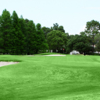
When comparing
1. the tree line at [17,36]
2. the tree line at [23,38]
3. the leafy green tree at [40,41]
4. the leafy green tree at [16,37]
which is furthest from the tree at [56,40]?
the leafy green tree at [16,37]

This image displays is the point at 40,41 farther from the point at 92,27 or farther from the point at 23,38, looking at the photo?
the point at 92,27

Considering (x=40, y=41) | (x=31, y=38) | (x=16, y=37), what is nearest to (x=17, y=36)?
(x=16, y=37)

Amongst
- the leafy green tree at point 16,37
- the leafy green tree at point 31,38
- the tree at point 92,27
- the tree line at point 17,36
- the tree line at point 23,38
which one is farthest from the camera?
the tree at point 92,27

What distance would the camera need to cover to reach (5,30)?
42969 millimetres

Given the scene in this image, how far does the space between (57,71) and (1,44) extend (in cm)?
3471

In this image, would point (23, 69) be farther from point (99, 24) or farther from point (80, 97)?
point (99, 24)

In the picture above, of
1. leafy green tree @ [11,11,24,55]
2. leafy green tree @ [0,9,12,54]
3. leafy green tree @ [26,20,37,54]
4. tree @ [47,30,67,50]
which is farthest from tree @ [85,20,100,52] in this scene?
leafy green tree @ [0,9,12,54]

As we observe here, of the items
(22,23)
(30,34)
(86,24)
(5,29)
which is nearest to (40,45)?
(30,34)

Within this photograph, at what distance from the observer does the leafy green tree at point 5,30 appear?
4312 centimetres

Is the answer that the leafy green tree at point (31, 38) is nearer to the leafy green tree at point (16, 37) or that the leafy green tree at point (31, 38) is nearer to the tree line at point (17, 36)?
the tree line at point (17, 36)

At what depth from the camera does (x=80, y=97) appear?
4977 mm

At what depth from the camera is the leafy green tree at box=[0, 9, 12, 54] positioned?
141 ft

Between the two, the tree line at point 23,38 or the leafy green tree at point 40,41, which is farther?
the leafy green tree at point 40,41

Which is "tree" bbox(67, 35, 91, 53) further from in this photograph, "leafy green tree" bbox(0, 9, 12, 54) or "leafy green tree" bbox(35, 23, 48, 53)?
"leafy green tree" bbox(0, 9, 12, 54)
